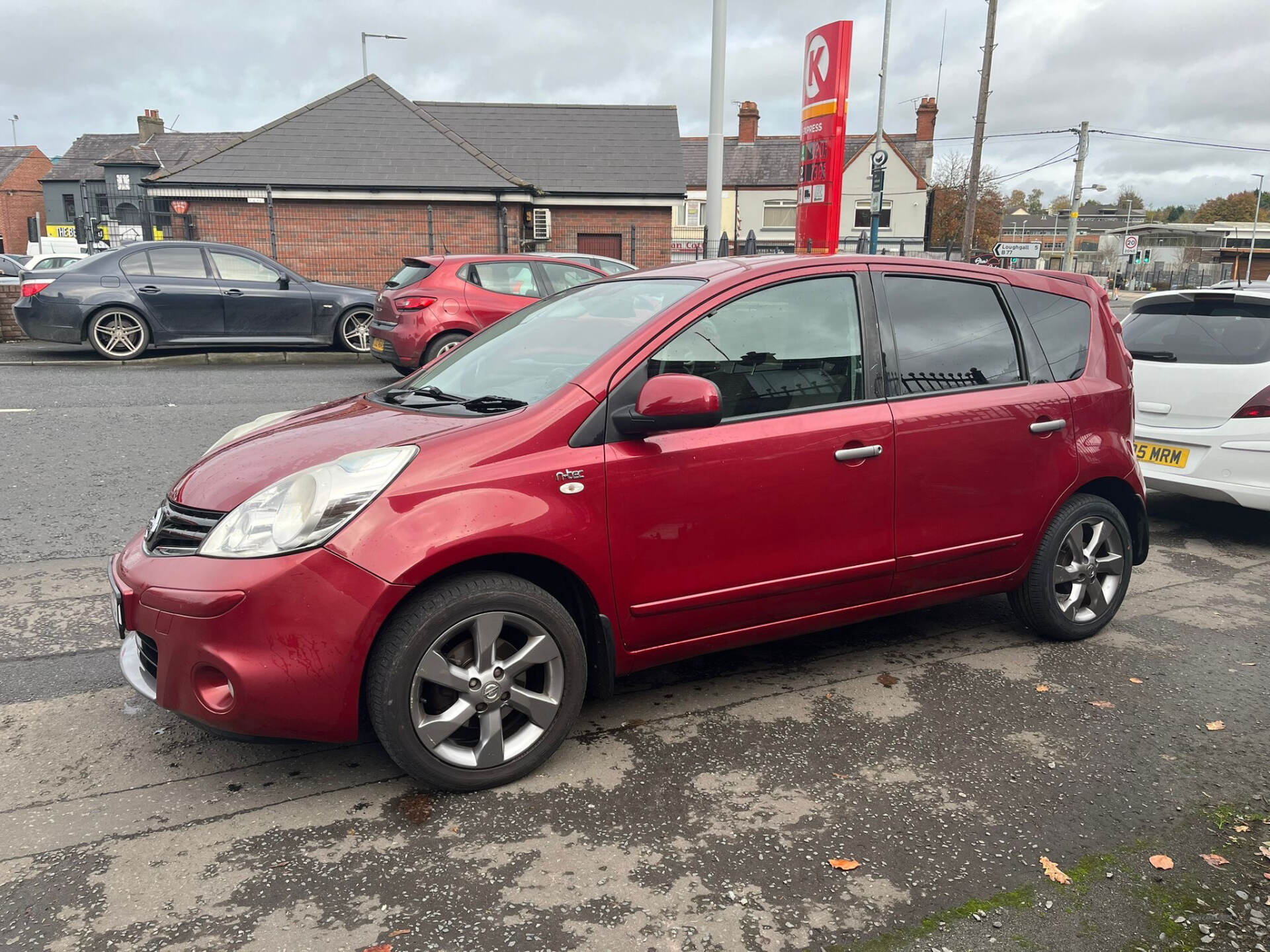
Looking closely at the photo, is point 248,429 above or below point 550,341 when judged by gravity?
below

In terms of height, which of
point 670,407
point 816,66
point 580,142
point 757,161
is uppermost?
point 757,161

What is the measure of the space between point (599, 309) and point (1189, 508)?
5405mm

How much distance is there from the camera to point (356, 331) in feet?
45.5

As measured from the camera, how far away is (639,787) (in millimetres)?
2982

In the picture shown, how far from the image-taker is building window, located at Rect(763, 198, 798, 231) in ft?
186

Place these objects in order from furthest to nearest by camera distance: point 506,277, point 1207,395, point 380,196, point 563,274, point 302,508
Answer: point 380,196
point 563,274
point 506,277
point 1207,395
point 302,508

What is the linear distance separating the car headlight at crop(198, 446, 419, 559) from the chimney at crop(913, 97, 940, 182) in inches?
2492

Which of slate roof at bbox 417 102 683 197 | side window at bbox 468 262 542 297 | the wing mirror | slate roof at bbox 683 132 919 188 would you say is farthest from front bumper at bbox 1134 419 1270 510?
slate roof at bbox 683 132 919 188

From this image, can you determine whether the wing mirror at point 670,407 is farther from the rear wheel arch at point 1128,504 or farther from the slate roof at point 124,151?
the slate roof at point 124,151

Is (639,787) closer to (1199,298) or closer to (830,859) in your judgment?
(830,859)

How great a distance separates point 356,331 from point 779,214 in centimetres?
4697

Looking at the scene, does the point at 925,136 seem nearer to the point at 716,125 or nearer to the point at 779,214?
the point at 779,214

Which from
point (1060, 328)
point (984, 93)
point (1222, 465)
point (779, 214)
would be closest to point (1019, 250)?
point (984, 93)

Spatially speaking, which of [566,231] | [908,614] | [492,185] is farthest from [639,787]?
[566,231]
